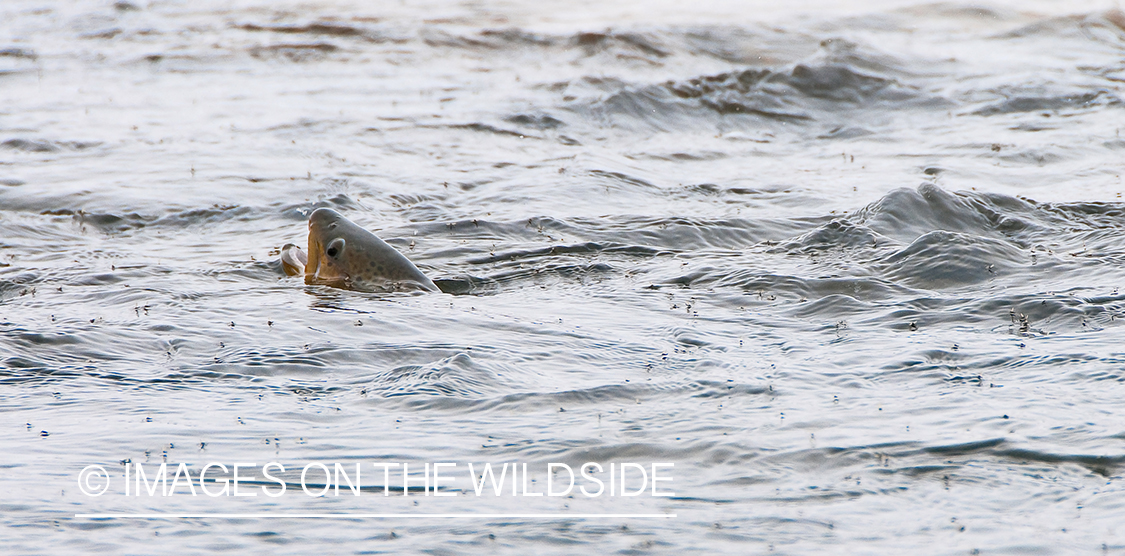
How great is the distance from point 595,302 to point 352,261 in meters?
1.60

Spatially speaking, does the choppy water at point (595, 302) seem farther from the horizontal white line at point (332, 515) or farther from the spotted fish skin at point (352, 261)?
the spotted fish skin at point (352, 261)

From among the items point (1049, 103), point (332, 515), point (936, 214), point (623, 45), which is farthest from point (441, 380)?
point (623, 45)

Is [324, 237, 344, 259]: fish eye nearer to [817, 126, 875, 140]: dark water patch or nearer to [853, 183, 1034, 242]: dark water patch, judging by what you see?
[853, 183, 1034, 242]: dark water patch

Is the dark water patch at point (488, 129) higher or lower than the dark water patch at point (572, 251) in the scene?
higher

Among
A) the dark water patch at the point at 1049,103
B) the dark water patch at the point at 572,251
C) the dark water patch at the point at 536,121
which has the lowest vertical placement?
the dark water patch at the point at 572,251

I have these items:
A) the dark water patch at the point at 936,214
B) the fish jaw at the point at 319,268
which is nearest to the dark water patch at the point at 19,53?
the fish jaw at the point at 319,268

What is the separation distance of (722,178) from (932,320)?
491 cm

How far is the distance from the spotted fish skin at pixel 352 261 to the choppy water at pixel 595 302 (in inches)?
9.1

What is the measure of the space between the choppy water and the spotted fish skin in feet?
0.76

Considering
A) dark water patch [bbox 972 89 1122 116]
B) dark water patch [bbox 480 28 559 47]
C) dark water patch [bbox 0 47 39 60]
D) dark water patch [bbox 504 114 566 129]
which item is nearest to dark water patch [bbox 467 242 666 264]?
dark water patch [bbox 504 114 566 129]

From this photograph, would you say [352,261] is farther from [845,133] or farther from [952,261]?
[845,133]

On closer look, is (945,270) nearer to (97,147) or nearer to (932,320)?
(932,320)

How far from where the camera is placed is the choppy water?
3846mm

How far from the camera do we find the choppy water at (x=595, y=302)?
3.85 m
